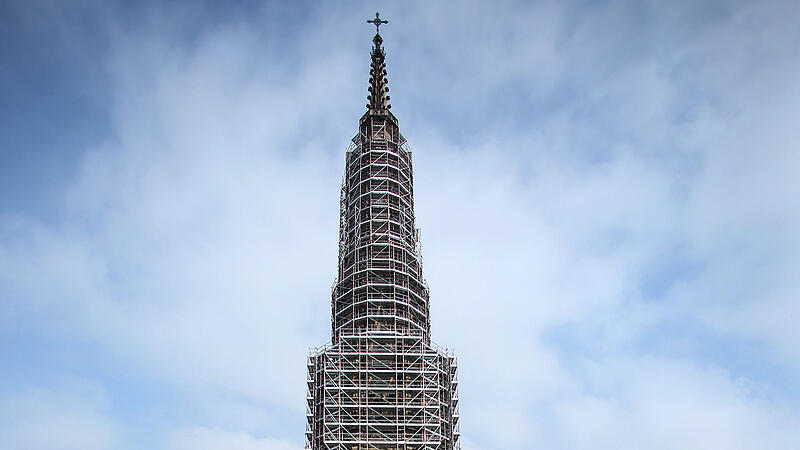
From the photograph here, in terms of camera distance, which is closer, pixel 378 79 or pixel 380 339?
pixel 380 339

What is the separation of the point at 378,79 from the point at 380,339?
167 ft

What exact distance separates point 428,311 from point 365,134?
3117 cm

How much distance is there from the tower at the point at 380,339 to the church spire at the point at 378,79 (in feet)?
25.5

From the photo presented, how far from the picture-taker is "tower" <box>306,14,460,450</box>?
95688 millimetres

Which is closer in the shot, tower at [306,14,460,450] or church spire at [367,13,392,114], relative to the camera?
tower at [306,14,460,450]

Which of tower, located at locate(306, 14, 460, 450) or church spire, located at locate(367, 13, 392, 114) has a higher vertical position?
church spire, located at locate(367, 13, 392, 114)

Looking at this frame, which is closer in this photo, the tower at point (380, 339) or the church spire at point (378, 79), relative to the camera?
the tower at point (380, 339)

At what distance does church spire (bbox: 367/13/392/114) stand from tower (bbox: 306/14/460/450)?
7.77 meters

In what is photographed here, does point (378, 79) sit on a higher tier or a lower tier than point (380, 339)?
higher

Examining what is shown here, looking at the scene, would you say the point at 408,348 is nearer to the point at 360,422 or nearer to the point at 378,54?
the point at 360,422

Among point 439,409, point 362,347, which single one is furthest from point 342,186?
point 439,409

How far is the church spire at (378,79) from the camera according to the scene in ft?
428

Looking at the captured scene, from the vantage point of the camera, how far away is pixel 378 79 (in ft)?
439

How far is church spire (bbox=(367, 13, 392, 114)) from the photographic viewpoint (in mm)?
130500
